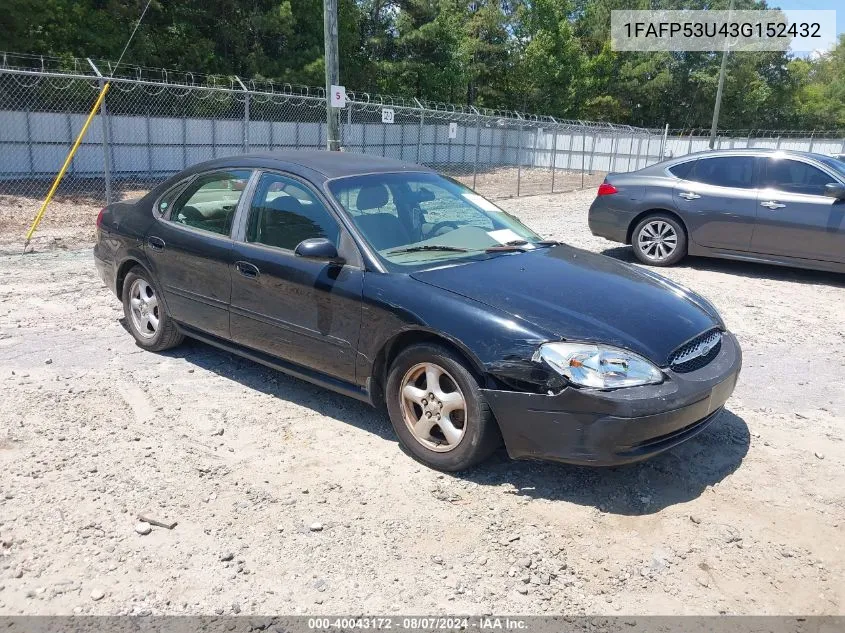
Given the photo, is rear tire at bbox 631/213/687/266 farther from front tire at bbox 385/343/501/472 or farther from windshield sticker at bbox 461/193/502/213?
front tire at bbox 385/343/501/472

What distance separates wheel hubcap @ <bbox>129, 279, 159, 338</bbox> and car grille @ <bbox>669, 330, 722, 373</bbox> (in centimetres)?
369

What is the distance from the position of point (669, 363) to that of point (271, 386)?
2678mm

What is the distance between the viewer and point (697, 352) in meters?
3.83

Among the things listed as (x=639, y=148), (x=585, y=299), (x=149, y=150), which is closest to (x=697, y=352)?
(x=585, y=299)

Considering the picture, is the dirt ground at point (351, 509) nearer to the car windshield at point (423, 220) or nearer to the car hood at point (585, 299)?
the car hood at point (585, 299)

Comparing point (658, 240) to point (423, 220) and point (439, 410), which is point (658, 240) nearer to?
point (423, 220)

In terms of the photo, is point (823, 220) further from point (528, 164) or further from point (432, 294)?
point (528, 164)

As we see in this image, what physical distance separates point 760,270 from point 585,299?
21.7 ft

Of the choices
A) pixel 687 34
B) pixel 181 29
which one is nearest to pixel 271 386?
pixel 181 29

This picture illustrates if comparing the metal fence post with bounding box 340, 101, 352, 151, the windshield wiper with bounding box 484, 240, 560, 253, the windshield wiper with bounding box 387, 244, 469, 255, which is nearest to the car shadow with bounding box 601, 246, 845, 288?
the windshield wiper with bounding box 484, 240, 560, 253

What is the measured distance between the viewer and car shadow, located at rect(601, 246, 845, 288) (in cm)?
889

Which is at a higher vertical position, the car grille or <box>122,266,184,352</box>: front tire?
→ the car grille

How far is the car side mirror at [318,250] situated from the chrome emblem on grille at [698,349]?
6.22 ft

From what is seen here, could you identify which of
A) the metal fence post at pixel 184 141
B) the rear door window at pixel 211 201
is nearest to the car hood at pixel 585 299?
the rear door window at pixel 211 201
